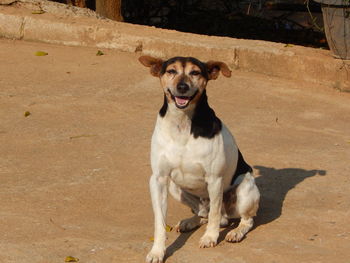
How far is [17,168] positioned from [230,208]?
2172 mm

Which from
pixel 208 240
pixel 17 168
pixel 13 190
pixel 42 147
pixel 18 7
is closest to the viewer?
pixel 208 240

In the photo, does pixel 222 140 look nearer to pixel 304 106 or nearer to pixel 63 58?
pixel 304 106

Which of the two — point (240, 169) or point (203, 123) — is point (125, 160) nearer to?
point (240, 169)

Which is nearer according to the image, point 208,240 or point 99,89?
point 208,240

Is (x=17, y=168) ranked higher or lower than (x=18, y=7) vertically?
lower

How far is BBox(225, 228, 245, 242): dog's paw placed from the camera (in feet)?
18.4

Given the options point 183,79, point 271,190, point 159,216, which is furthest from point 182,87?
point 271,190

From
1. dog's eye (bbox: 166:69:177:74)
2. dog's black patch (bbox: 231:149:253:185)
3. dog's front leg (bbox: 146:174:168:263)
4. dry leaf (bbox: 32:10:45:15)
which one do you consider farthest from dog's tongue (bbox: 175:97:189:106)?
dry leaf (bbox: 32:10:45:15)

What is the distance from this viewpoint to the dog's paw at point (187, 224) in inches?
232

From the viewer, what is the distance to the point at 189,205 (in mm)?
5969

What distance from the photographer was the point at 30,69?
1016 centimetres

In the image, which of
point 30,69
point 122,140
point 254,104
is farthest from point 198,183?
point 30,69

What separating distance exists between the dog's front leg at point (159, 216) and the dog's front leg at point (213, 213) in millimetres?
311

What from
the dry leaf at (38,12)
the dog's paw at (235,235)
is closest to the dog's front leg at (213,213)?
the dog's paw at (235,235)
